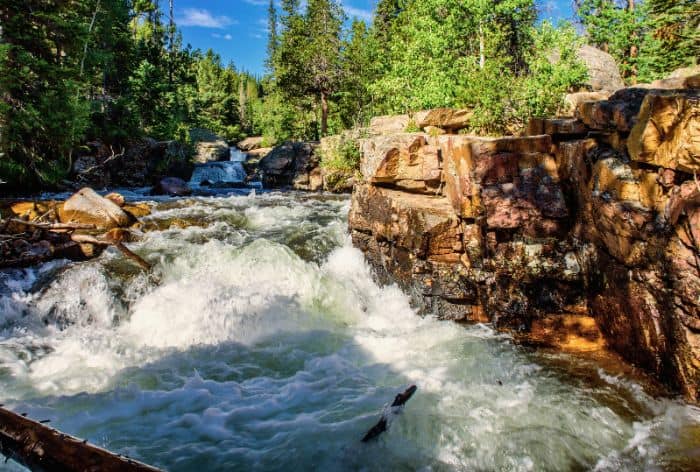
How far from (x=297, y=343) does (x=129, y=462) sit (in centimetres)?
502

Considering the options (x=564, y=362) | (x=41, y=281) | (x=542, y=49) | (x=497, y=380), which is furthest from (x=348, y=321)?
A: (x=542, y=49)

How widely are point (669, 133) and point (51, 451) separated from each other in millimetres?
5791

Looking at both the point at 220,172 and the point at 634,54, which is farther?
the point at 220,172

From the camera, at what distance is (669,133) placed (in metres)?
4.38

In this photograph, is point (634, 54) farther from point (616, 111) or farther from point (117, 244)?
Answer: point (117, 244)

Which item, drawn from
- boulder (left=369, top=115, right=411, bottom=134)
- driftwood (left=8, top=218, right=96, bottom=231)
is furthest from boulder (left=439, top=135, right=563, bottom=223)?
driftwood (left=8, top=218, right=96, bottom=231)

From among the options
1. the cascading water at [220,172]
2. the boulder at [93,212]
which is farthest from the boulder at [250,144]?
the boulder at [93,212]

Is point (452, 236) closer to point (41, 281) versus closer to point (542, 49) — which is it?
point (41, 281)

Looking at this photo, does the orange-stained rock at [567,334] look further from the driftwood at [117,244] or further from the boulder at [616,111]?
the driftwood at [117,244]

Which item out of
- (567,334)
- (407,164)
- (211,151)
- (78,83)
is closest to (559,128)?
(407,164)

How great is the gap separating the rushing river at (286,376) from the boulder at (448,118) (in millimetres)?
4330

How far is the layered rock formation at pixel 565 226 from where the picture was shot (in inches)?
172

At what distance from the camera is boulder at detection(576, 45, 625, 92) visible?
557 inches

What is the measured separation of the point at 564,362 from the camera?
566 cm
